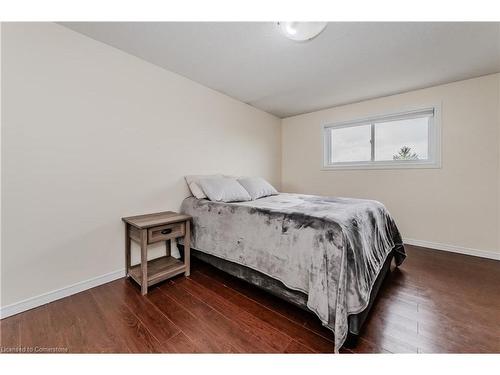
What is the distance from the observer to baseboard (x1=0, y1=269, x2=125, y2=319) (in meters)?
1.34

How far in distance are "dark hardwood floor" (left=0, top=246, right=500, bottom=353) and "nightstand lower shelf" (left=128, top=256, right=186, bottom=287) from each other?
0.30 feet

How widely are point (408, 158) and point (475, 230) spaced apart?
116cm

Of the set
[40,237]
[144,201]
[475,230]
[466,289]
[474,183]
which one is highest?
[474,183]

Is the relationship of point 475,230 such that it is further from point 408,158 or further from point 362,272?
point 362,272

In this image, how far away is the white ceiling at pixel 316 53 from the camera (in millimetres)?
1578

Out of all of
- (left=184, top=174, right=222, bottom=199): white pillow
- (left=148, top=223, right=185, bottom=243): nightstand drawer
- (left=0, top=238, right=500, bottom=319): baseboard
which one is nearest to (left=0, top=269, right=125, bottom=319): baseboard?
(left=0, top=238, right=500, bottom=319): baseboard

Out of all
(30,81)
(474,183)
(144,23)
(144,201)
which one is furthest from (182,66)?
(474,183)

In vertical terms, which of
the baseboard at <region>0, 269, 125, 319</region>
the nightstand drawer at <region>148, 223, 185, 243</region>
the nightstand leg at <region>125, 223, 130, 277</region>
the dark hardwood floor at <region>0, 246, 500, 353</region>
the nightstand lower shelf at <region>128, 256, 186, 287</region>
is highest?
the nightstand drawer at <region>148, 223, 185, 243</region>

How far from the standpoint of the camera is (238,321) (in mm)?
1309

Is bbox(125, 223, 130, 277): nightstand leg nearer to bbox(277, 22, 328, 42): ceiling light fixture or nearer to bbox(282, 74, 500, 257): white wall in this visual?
bbox(277, 22, 328, 42): ceiling light fixture

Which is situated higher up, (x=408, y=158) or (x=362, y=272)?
(x=408, y=158)

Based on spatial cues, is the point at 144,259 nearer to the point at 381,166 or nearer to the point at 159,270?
the point at 159,270

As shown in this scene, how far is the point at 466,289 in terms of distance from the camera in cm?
167
